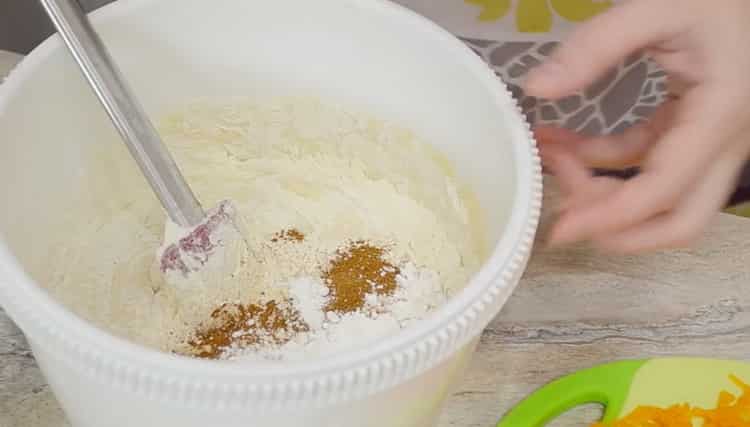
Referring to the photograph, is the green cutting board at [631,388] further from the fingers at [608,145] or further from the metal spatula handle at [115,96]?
the metal spatula handle at [115,96]

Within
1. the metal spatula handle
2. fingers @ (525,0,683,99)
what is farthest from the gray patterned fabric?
the metal spatula handle

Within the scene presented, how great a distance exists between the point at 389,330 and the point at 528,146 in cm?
14

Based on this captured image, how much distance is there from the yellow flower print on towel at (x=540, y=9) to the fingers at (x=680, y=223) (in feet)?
0.85

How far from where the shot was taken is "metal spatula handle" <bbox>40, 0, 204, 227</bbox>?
20.4 inches

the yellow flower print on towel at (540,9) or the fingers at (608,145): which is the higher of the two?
the yellow flower print on towel at (540,9)

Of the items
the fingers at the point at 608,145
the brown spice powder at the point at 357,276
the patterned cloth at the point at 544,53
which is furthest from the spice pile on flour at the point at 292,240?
the patterned cloth at the point at 544,53

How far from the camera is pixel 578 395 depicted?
24.7 inches

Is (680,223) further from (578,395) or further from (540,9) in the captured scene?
(540,9)

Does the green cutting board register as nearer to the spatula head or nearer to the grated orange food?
the grated orange food

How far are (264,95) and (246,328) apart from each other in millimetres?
171

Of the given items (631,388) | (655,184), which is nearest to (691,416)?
(631,388)

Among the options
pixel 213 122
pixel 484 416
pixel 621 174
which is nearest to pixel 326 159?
pixel 213 122

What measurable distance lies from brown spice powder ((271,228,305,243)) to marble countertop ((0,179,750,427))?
149mm

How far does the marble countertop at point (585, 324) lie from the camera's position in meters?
0.63
